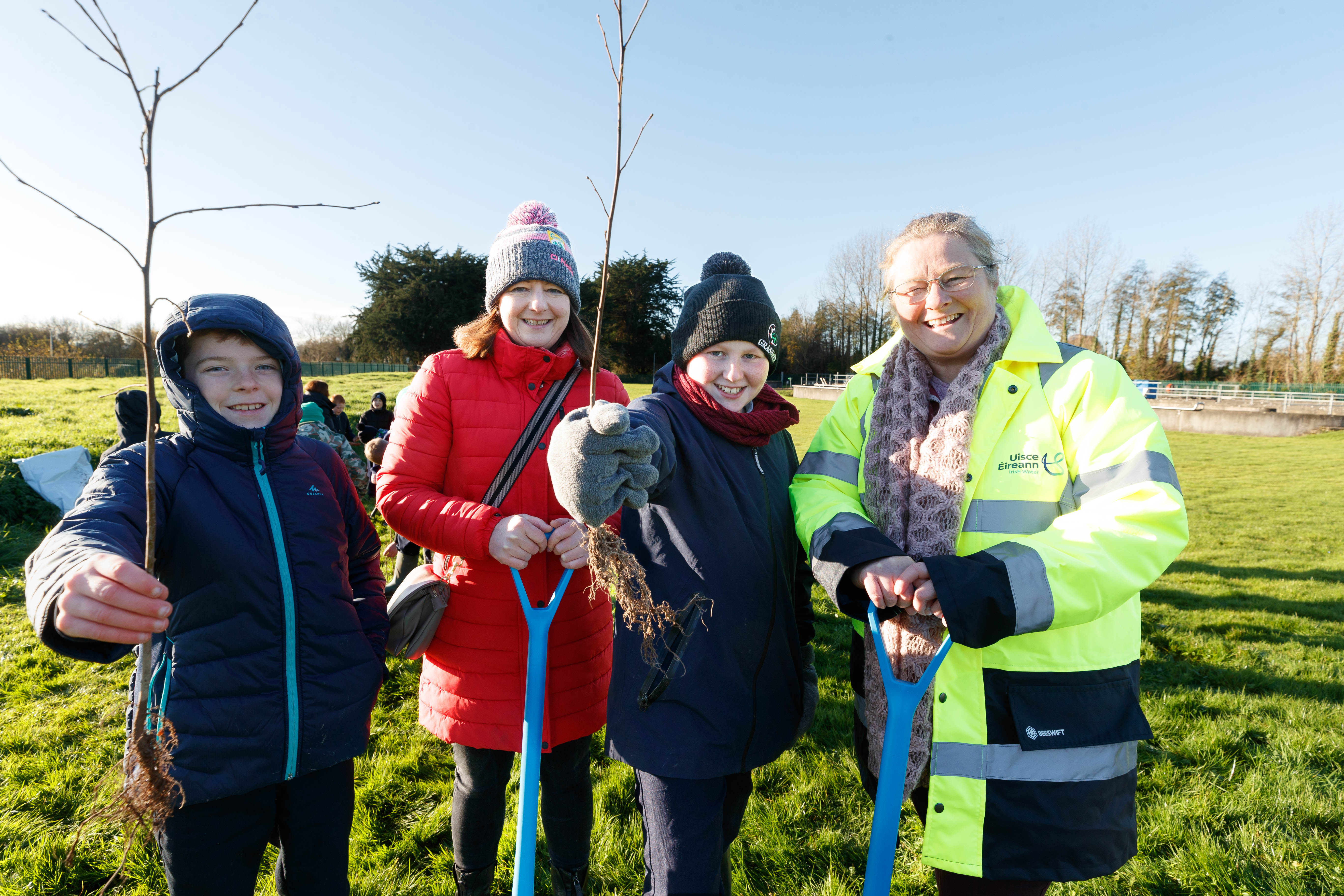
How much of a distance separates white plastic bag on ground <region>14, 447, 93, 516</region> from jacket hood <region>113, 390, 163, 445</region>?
7.49 metres

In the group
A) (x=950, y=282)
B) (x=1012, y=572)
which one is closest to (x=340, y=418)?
(x=950, y=282)

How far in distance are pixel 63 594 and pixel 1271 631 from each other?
26.7 ft

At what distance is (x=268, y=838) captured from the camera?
1.82 m

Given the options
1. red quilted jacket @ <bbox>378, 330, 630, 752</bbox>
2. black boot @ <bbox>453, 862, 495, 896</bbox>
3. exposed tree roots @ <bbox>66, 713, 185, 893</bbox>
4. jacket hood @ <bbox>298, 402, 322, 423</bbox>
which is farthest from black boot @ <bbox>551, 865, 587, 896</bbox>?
jacket hood @ <bbox>298, 402, 322, 423</bbox>

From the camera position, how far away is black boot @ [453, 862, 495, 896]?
7.04ft

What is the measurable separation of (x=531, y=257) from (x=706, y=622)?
1.37m

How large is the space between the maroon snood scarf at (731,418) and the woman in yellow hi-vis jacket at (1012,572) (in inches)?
10.8

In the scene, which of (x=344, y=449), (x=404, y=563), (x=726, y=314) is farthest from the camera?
(x=344, y=449)

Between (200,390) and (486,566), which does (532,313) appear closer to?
(486,566)

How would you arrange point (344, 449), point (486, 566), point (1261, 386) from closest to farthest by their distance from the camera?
1. point (486, 566)
2. point (344, 449)
3. point (1261, 386)

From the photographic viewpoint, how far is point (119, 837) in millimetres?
2750

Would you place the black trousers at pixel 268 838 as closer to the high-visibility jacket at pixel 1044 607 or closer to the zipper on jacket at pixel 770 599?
the zipper on jacket at pixel 770 599

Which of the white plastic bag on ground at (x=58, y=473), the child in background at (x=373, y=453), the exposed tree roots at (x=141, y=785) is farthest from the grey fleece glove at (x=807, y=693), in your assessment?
the white plastic bag on ground at (x=58, y=473)

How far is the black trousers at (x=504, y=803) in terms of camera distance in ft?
6.89
